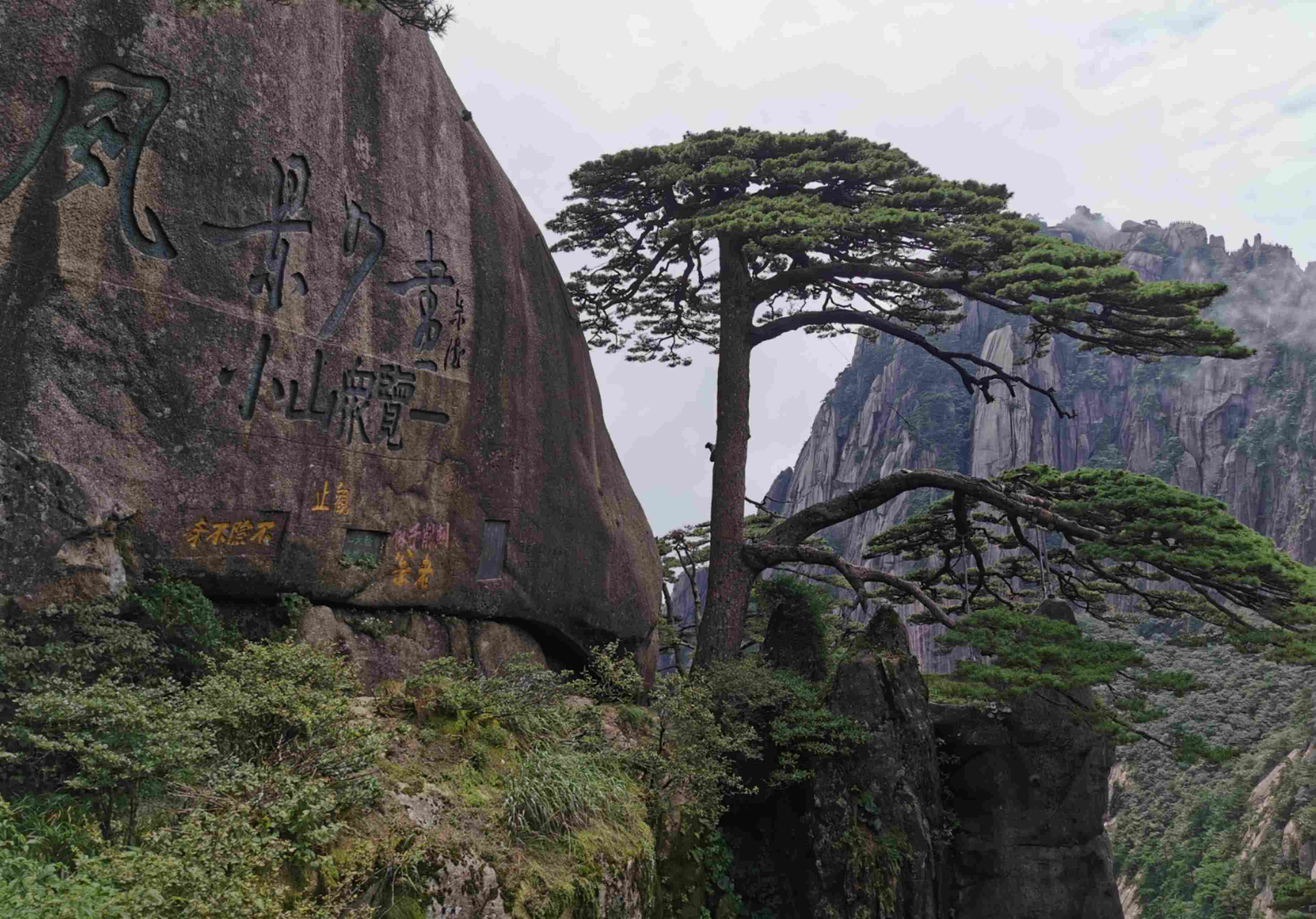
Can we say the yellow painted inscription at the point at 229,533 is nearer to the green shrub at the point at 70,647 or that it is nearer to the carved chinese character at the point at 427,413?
the green shrub at the point at 70,647

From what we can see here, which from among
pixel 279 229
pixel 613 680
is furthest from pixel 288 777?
pixel 279 229

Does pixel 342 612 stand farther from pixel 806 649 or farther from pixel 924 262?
pixel 924 262

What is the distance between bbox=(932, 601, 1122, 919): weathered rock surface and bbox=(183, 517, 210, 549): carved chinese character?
9036mm

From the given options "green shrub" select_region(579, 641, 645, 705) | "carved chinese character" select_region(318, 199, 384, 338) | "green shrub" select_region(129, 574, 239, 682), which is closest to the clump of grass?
"green shrub" select_region(579, 641, 645, 705)

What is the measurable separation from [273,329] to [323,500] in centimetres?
144

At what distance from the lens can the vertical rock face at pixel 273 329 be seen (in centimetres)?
608

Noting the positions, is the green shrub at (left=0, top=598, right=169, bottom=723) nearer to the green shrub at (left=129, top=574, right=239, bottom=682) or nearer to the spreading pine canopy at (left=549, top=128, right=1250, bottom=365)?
the green shrub at (left=129, top=574, right=239, bottom=682)

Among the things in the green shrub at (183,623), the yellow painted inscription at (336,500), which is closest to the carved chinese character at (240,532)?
the green shrub at (183,623)

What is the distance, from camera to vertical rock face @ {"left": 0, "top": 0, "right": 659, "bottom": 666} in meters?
6.08

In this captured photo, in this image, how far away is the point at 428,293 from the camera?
8.84 meters

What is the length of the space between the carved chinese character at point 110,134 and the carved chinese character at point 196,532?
6.24 feet

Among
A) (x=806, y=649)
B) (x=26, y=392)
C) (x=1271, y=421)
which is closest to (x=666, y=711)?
(x=806, y=649)

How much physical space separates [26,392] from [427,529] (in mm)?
3529

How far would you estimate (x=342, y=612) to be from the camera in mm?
8133
